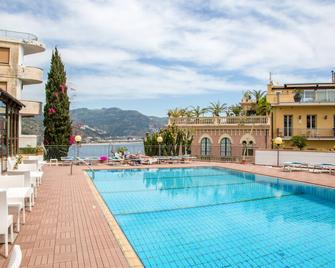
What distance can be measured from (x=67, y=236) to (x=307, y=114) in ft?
92.9

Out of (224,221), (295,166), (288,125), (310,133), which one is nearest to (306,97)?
(288,125)

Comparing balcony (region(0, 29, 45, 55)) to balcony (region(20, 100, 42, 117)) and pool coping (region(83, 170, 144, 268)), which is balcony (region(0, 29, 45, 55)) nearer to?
balcony (region(20, 100, 42, 117))

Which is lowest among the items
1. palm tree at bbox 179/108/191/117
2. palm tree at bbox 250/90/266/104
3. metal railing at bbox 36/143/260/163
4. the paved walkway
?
the paved walkway

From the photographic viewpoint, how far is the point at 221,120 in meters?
31.4

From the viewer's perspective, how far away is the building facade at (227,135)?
2964 cm

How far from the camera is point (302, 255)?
7.16m

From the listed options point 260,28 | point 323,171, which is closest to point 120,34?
point 260,28

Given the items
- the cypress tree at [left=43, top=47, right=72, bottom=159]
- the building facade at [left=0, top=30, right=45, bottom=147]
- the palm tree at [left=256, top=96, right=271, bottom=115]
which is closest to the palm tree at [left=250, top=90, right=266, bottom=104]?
the palm tree at [left=256, top=96, right=271, bottom=115]

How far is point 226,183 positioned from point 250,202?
4.52 meters

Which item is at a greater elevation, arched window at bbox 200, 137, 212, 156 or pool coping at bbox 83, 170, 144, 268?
arched window at bbox 200, 137, 212, 156

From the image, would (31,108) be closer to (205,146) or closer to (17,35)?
(17,35)

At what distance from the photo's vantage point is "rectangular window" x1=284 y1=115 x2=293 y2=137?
30688 millimetres

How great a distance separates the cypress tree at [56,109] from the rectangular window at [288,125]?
64.7ft

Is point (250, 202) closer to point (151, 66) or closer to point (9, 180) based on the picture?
point (9, 180)
